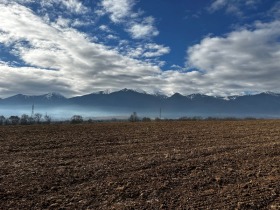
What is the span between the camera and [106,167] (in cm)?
1365

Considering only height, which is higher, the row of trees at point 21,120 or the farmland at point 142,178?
the row of trees at point 21,120

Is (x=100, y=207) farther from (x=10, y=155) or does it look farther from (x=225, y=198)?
(x=10, y=155)

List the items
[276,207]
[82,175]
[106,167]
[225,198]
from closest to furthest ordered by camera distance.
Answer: [276,207] < [225,198] < [82,175] < [106,167]

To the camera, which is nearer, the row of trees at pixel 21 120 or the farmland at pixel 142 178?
the farmland at pixel 142 178

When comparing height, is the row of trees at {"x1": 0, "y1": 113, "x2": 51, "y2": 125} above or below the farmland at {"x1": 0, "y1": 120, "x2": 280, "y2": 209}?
above

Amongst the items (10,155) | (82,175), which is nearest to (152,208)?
(82,175)

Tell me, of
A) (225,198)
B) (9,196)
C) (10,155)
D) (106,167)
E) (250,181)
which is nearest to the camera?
(225,198)

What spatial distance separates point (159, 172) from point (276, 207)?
4.62 meters

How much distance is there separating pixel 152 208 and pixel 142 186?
5.98 ft

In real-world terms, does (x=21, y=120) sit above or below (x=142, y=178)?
above

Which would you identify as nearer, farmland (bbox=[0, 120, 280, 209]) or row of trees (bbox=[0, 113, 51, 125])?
farmland (bbox=[0, 120, 280, 209])

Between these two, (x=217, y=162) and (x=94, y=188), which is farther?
(x=217, y=162)

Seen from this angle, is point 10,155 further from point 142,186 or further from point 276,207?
point 276,207

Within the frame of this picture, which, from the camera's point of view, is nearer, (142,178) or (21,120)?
(142,178)
